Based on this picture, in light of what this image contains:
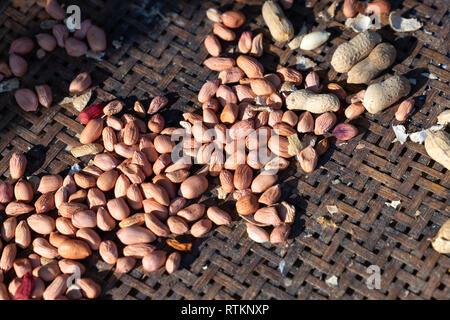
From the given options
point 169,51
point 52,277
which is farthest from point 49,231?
point 169,51

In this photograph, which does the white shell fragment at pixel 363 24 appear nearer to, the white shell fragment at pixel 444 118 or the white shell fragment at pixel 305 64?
the white shell fragment at pixel 305 64

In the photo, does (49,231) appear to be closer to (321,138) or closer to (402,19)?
(321,138)

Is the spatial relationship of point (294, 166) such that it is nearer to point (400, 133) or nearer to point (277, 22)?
point (400, 133)

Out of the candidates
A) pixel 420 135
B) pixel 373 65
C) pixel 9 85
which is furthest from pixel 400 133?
pixel 9 85

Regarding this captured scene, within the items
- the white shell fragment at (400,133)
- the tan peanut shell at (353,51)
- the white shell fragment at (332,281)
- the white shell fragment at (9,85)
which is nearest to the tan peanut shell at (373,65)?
the tan peanut shell at (353,51)

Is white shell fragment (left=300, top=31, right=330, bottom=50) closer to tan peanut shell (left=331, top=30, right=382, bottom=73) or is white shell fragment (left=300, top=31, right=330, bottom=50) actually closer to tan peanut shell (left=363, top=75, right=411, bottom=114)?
tan peanut shell (left=331, top=30, right=382, bottom=73)
